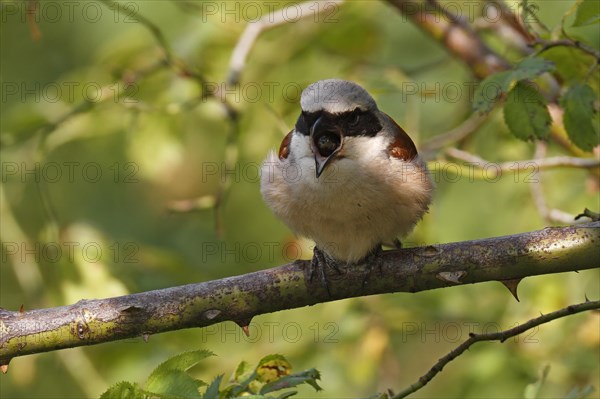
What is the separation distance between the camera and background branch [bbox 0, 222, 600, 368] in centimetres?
240

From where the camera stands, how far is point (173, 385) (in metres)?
2.14

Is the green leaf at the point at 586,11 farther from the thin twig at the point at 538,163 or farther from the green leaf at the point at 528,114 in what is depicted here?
the thin twig at the point at 538,163

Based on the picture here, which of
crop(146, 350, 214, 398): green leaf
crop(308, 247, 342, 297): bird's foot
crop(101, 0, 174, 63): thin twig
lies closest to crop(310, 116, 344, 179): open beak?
crop(308, 247, 342, 297): bird's foot

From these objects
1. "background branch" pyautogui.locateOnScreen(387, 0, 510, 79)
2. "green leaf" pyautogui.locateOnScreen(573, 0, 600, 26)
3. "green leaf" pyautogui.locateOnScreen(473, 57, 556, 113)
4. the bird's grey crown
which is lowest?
"background branch" pyautogui.locateOnScreen(387, 0, 510, 79)

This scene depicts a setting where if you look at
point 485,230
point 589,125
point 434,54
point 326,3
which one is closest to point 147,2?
point 326,3

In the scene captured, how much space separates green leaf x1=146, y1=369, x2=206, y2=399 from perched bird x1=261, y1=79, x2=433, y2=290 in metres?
0.80

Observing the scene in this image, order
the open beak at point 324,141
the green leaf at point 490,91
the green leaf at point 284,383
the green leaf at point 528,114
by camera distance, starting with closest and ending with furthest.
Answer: the green leaf at point 284,383 → the green leaf at point 490,91 → the green leaf at point 528,114 → the open beak at point 324,141

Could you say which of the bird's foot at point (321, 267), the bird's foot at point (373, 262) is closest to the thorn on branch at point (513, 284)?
the bird's foot at point (373, 262)

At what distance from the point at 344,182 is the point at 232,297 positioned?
64cm

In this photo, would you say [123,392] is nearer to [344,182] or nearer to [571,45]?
[344,182]

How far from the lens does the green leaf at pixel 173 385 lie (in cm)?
212

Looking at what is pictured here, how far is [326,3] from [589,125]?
1803 millimetres

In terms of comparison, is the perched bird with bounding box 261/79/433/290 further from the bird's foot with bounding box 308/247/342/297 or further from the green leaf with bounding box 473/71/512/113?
the green leaf with bounding box 473/71/512/113

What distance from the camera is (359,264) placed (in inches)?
111
